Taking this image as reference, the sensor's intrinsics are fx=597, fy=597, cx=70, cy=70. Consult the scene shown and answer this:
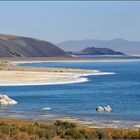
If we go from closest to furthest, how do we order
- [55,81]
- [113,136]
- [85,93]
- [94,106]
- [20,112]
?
[113,136], [20,112], [94,106], [85,93], [55,81]

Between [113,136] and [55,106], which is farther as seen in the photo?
[55,106]

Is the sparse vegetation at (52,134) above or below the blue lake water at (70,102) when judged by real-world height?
above

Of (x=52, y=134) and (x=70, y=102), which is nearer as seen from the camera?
(x=52, y=134)

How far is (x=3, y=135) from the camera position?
2302cm

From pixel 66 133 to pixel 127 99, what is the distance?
26.4 metres

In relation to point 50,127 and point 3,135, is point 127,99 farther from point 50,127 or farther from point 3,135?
point 3,135

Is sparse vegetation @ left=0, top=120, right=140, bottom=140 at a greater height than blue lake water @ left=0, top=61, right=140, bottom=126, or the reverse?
sparse vegetation @ left=0, top=120, right=140, bottom=140

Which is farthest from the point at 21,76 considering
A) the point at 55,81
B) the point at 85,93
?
the point at 85,93

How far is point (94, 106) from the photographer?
147 ft

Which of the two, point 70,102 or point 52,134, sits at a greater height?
point 52,134

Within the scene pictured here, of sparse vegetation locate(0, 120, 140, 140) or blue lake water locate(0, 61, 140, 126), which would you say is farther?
blue lake water locate(0, 61, 140, 126)

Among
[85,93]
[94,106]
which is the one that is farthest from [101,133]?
[85,93]

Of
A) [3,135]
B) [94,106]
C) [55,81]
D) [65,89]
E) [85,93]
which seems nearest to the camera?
[3,135]

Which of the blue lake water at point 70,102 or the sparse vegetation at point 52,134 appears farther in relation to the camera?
the blue lake water at point 70,102
